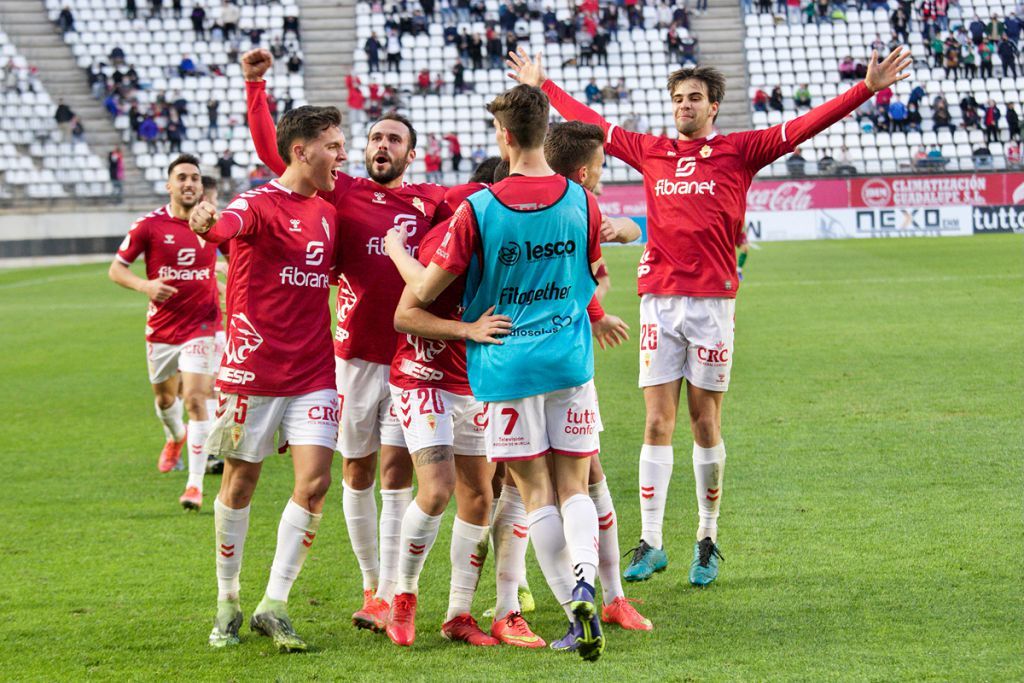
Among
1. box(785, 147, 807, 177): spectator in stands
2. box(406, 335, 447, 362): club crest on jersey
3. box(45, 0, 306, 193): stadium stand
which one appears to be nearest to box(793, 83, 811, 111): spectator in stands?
box(785, 147, 807, 177): spectator in stands

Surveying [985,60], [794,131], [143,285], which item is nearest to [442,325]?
[794,131]

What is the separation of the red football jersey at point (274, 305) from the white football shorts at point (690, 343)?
1.88m

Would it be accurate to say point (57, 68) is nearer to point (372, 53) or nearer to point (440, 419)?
point (372, 53)

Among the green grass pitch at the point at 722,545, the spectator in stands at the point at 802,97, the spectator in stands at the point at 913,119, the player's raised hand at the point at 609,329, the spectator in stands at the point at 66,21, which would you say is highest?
the spectator in stands at the point at 66,21

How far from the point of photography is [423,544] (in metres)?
5.40

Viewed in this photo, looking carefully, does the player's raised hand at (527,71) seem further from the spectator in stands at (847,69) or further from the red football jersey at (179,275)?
the spectator in stands at (847,69)

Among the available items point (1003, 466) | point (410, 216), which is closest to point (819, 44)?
point (1003, 466)

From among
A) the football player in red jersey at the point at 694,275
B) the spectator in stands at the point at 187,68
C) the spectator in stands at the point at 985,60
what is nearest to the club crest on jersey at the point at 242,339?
the football player in red jersey at the point at 694,275

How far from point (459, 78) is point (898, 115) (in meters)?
13.2

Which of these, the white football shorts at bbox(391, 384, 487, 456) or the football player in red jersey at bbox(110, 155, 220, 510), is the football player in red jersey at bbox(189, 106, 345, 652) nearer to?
the white football shorts at bbox(391, 384, 487, 456)

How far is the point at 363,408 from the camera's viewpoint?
5.82 meters

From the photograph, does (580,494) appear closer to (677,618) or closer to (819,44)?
(677,618)

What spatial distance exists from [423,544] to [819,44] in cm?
3872

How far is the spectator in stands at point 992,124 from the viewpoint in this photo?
119ft
